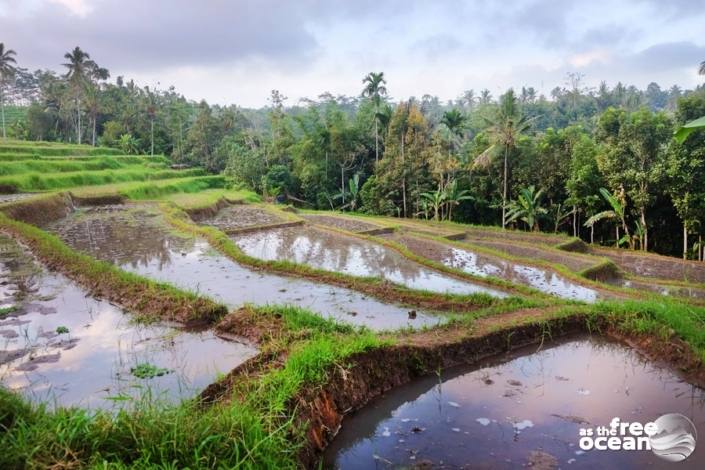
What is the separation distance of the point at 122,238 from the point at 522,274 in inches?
473

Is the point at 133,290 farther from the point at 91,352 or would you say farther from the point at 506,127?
the point at 506,127

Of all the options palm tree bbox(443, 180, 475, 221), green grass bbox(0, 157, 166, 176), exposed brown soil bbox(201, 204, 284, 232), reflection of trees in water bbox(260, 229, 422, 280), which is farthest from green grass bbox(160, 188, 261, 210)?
palm tree bbox(443, 180, 475, 221)

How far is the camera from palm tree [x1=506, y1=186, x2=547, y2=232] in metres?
21.6

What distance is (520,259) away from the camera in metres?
15.6

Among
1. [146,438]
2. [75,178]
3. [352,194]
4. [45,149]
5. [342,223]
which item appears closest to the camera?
[146,438]

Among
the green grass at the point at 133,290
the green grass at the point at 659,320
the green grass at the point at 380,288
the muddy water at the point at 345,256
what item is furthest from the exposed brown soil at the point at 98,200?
the green grass at the point at 659,320

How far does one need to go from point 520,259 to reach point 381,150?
60.0ft

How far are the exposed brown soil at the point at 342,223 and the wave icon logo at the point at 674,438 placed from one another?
51.2 ft

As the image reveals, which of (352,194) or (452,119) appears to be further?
(352,194)

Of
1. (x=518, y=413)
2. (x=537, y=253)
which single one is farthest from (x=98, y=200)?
(x=518, y=413)

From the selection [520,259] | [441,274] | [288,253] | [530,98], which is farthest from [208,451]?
[530,98]

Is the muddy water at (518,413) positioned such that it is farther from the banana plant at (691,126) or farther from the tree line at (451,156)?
the tree line at (451,156)

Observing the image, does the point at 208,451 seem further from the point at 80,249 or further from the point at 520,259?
the point at 520,259

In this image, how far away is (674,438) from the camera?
16.1 feet
